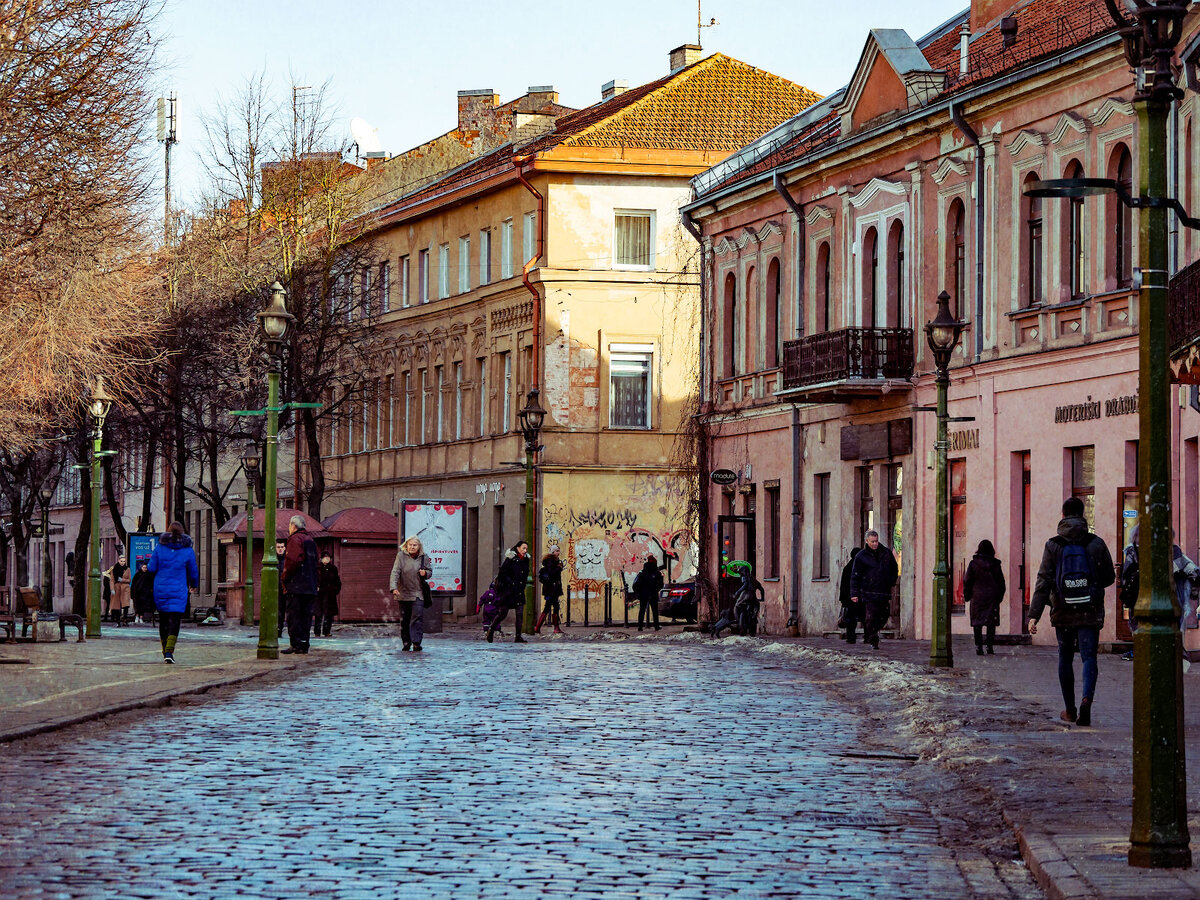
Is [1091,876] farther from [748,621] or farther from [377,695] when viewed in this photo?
[748,621]

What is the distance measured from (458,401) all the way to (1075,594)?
45.4 meters

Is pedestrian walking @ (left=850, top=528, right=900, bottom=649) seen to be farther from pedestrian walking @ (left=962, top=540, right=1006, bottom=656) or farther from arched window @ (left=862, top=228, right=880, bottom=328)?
arched window @ (left=862, top=228, right=880, bottom=328)

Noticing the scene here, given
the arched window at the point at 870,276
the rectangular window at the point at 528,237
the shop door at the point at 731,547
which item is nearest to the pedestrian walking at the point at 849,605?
the arched window at the point at 870,276

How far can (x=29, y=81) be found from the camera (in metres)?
26.2

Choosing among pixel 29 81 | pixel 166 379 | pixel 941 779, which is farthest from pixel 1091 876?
pixel 166 379

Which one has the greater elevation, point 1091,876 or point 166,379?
point 166,379

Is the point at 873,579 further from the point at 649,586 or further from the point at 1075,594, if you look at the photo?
the point at 649,586

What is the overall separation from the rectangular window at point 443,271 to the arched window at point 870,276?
78.8ft

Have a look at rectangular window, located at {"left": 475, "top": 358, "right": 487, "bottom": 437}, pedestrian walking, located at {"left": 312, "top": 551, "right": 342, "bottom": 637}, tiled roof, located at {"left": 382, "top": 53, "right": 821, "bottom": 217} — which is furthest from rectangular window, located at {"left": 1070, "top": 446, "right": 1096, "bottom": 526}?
rectangular window, located at {"left": 475, "top": 358, "right": 487, "bottom": 437}

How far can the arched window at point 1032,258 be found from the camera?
112 feet

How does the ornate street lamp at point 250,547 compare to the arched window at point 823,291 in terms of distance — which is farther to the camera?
the ornate street lamp at point 250,547

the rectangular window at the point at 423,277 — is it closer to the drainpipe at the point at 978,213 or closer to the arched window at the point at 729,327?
the arched window at the point at 729,327

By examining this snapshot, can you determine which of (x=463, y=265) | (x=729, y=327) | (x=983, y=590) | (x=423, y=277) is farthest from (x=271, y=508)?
(x=423, y=277)

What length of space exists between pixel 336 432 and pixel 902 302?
3398 centimetres
